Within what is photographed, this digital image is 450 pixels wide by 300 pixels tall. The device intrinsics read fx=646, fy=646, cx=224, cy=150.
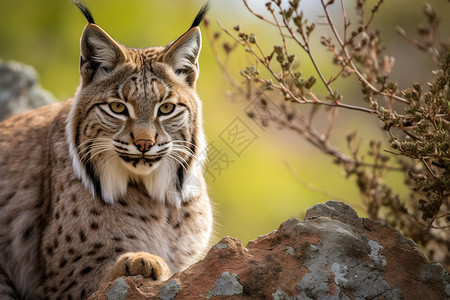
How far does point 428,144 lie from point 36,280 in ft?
8.27

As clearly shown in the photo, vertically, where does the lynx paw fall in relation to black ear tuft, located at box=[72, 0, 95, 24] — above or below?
below

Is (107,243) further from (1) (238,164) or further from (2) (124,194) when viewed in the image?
(1) (238,164)

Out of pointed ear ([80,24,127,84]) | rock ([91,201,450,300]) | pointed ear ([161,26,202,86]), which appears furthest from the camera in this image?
pointed ear ([161,26,202,86])

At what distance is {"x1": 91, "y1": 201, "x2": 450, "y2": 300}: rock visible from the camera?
281 cm

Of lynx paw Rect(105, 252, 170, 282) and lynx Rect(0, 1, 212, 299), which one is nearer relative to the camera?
lynx paw Rect(105, 252, 170, 282)

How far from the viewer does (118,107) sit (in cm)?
376

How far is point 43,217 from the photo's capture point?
4191 millimetres

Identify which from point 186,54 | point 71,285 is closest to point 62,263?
point 71,285

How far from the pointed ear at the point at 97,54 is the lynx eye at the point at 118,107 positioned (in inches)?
10.2

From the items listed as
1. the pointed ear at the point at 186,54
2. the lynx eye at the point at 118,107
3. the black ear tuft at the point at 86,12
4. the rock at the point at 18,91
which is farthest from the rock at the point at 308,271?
the rock at the point at 18,91

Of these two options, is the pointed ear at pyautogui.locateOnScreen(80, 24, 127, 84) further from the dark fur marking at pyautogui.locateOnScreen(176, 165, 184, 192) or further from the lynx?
the dark fur marking at pyautogui.locateOnScreen(176, 165, 184, 192)

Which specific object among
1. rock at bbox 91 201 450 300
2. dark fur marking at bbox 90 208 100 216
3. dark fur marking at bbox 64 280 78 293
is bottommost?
dark fur marking at bbox 64 280 78 293

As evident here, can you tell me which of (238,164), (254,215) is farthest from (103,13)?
(254,215)

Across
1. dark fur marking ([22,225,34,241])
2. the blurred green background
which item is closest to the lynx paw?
dark fur marking ([22,225,34,241])
